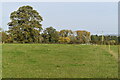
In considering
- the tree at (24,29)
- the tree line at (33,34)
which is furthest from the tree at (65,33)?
the tree at (24,29)

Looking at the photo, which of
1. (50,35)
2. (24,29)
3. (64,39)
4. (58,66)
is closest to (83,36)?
(64,39)

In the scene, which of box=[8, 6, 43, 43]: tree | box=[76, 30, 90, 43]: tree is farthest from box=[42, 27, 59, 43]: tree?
box=[76, 30, 90, 43]: tree

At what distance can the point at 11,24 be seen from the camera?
78.7 feet

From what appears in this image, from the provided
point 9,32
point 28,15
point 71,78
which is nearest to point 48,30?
point 9,32

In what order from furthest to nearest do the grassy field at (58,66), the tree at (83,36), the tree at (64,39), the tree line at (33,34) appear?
the tree at (64,39) → the tree at (83,36) → the tree line at (33,34) → the grassy field at (58,66)

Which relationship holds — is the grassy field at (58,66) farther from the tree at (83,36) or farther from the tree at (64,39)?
the tree at (64,39)

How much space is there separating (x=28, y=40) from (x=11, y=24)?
302 centimetres

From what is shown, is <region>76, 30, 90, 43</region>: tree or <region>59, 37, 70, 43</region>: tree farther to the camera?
<region>59, 37, 70, 43</region>: tree

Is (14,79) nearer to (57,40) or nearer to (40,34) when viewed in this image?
(40,34)

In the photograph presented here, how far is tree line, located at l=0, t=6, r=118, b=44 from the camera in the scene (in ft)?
68.6

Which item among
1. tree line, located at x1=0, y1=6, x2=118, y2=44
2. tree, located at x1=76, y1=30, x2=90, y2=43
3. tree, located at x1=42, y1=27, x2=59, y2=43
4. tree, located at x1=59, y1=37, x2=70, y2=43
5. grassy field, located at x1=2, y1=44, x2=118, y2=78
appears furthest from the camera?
tree, located at x1=59, y1=37, x2=70, y2=43

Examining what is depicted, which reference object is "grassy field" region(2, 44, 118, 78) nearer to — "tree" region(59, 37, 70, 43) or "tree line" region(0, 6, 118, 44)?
"tree line" region(0, 6, 118, 44)

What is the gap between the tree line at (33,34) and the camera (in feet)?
68.6

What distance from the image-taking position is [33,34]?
24922 millimetres
